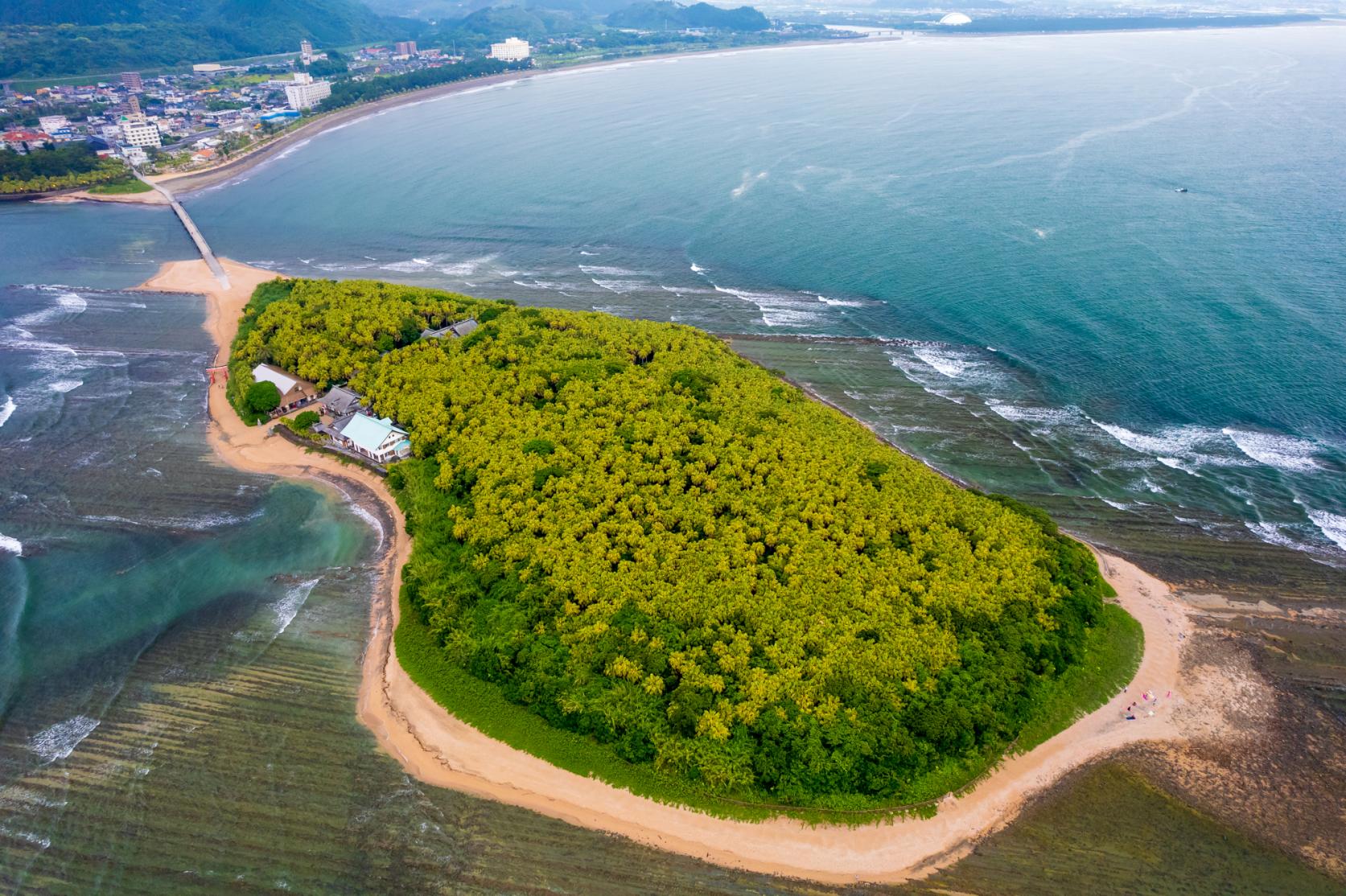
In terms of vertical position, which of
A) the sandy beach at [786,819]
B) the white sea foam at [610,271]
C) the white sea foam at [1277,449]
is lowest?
the sandy beach at [786,819]

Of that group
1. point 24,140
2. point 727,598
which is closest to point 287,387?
point 727,598

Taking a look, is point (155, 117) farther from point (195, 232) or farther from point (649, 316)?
point (649, 316)

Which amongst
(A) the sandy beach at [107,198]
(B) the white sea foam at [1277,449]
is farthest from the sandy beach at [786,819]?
(A) the sandy beach at [107,198]

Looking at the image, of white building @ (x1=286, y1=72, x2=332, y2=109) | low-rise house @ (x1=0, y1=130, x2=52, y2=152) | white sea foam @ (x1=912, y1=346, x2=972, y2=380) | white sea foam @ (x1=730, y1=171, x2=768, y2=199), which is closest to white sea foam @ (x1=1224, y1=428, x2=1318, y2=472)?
white sea foam @ (x1=912, y1=346, x2=972, y2=380)

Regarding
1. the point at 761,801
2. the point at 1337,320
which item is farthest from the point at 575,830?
the point at 1337,320

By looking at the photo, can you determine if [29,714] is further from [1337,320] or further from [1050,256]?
[1337,320]

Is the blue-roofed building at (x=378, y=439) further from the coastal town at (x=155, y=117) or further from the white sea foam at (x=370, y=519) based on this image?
the coastal town at (x=155, y=117)
